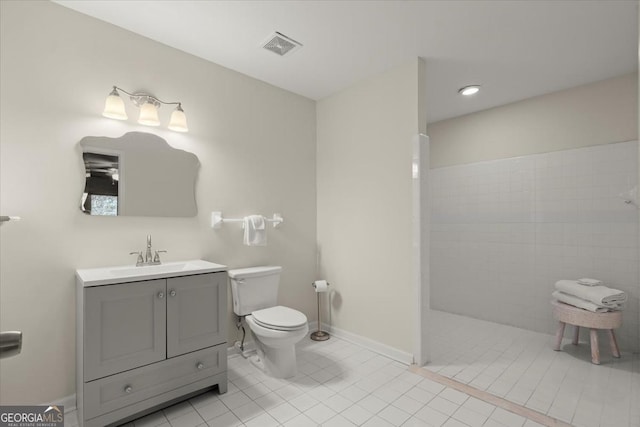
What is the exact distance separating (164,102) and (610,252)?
392cm

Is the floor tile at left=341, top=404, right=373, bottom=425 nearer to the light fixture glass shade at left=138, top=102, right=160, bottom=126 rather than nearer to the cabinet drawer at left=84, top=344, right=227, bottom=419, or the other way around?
the cabinet drawer at left=84, top=344, right=227, bottom=419

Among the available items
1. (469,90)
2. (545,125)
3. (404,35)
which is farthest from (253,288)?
(545,125)

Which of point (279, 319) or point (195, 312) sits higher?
point (195, 312)

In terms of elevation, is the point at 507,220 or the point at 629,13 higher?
the point at 629,13

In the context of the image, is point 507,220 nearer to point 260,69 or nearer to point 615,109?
point 615,109

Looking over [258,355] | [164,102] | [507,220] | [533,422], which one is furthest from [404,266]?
[164,102]

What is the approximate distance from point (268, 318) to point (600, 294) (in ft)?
8.33

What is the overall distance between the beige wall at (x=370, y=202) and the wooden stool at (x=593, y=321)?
4.27 feet

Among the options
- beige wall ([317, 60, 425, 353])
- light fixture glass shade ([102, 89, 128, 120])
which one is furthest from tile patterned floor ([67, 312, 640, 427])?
light fixture glass shade ([102, 89, 128, 120])

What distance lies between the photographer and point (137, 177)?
6.99 feet

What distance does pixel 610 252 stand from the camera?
2727 mm

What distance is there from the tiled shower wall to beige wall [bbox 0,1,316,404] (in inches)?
101

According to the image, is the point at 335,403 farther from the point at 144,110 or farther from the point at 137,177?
the point at 144,110

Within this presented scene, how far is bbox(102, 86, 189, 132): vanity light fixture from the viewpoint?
1.95 meters
